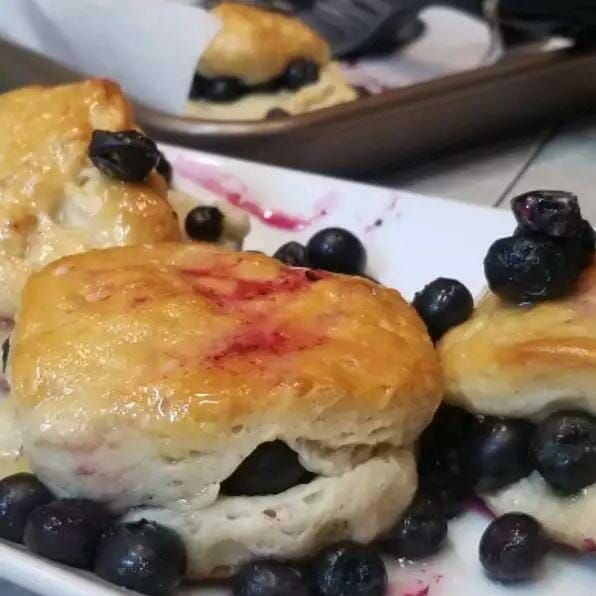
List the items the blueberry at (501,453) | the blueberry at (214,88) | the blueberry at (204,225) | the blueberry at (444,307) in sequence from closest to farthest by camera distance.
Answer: the blueberry at (501,453), the blueberry at (444,307), the blueberry at (204,225), the blueberry at (214,88)

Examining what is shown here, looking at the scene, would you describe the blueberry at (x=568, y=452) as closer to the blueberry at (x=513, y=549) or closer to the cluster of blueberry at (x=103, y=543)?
the blueberry at (x=513, y=549)

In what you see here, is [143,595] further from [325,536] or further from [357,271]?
[357,271]

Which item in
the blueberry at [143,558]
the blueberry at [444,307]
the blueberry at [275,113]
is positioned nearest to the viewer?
the blueberry at [143,558]

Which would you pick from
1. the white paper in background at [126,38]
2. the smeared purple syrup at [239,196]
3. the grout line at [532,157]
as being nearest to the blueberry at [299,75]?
the white paper in background at [126,38]

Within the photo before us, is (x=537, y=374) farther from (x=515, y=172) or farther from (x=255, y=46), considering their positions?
(x=255, y=46)

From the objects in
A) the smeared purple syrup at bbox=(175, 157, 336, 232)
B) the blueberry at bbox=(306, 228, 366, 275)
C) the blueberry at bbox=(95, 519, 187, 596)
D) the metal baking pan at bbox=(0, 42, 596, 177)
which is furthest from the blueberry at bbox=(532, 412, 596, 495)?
the metal baking pan at bbox=(0, 42, 596, 177)

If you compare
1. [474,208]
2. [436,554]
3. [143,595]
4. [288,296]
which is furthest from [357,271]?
[143,595]
